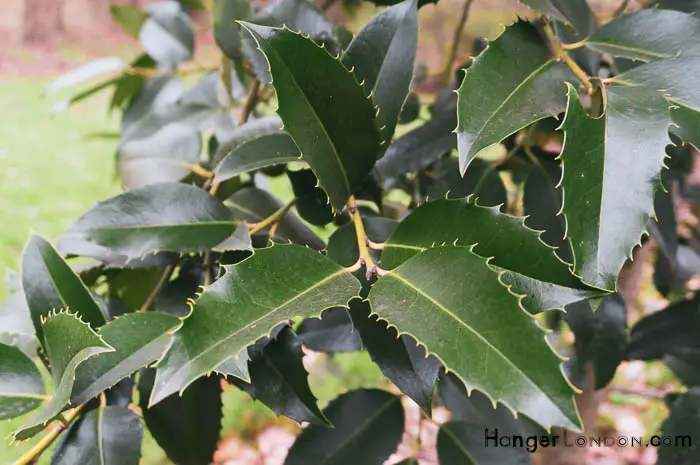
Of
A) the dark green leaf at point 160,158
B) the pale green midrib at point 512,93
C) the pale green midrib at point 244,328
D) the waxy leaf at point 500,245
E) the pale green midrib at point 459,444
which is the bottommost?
the pale green midrib at point 459,444

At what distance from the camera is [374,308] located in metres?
0.37

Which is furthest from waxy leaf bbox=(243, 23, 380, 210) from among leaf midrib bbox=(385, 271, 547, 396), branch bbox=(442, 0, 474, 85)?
branch bbox=(442, 0, 474, 85)

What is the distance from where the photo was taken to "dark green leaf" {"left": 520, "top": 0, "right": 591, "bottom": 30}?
0.46 metres

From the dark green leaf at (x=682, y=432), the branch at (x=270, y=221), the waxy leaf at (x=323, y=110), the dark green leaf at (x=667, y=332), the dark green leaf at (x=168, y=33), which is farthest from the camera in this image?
the dark green leaf at (x=168, y=33)

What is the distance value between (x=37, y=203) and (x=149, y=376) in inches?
109

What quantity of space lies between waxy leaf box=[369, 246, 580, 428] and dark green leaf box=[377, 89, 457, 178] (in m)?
0.29

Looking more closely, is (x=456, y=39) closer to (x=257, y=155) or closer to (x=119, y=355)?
(x=257, y=155)

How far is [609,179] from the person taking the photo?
37 cm

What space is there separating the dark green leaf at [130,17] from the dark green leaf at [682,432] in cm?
100

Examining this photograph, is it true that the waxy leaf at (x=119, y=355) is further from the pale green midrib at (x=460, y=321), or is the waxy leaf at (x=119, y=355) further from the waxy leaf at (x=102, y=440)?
the pale green midrib at (x=460, y=321)

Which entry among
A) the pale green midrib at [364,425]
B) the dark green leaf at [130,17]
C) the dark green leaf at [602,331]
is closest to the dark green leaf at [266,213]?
the pale green midrib at [364,425]

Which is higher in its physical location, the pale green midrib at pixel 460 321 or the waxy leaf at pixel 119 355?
the pale green midrib at pixel 460 321

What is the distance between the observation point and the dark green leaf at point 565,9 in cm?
46

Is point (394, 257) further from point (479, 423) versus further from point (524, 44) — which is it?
point (479, 423)
